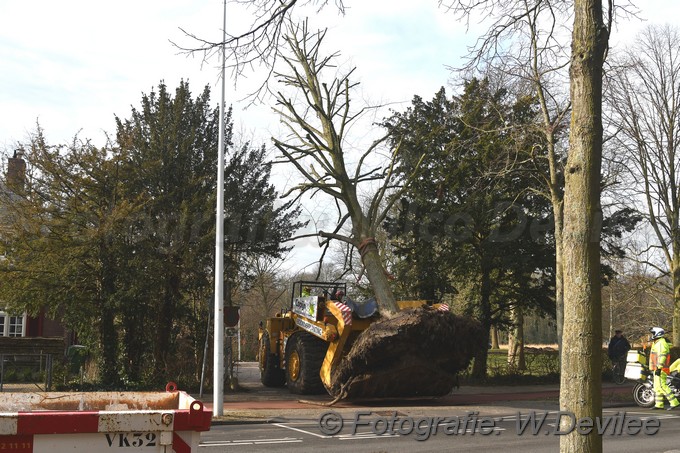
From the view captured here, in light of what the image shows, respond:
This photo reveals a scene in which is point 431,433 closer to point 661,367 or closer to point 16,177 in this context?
point 661,367

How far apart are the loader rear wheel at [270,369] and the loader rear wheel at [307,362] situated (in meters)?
3.09

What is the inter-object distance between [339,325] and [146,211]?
22.1ft

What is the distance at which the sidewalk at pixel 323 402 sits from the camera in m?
15.4

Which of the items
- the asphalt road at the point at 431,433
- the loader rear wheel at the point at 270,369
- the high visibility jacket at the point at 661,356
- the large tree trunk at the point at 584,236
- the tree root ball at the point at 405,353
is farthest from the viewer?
the loader rear wheel at the point at 270,369

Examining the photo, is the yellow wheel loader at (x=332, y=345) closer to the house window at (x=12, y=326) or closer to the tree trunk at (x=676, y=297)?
the tree trunk at (x=676, y=297)

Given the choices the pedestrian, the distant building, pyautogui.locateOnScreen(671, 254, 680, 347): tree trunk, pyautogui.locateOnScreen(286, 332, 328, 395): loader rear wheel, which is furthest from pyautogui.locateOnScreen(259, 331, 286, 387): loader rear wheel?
pyautogui.locateOnScreen(671, 254, 680, 347): tree trunk

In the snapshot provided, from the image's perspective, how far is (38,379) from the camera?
69.3ft

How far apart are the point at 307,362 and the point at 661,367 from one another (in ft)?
28.0

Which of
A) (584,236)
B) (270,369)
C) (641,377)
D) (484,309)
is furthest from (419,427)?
(484,309)

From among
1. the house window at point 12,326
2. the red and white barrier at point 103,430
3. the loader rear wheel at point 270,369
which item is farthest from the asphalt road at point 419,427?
the house window at point 12,326

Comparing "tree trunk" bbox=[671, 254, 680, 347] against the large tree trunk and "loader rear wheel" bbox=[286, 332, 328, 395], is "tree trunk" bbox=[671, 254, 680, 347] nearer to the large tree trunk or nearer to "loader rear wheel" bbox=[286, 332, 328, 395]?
"loader rear wheel" bbox=[286, 332, 328, 395]

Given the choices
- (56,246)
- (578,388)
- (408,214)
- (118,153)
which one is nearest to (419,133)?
(408,214)

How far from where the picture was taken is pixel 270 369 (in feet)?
70.7

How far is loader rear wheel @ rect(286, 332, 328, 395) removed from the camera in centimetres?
1738
